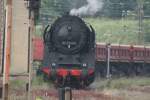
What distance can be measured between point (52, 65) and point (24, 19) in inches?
94.6

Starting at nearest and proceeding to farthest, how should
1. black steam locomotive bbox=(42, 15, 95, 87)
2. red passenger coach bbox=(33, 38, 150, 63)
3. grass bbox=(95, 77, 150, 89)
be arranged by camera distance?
black steam locomotive bbox=(42, 15, 95, 87), grass bbox=(95, 77, 150, 89), red passenger coach bbox=(33, 38, 150, 63)

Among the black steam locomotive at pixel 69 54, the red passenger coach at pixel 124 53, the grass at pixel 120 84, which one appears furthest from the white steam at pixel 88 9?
the black steam locomotive at pixel 69 54

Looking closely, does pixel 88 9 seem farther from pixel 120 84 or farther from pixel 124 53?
pixel 120 84

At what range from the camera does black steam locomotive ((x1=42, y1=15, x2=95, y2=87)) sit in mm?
22078

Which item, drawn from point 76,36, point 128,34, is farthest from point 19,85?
point 128,34

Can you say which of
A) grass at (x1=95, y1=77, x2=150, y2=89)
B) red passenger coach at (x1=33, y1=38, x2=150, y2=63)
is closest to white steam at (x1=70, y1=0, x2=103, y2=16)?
red passenger coach at (x1=33, y1=38, x2=150, y2=63)

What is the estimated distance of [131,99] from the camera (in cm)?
1789

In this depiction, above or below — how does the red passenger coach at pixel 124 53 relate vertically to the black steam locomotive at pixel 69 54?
below

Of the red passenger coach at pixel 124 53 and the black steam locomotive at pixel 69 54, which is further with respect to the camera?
the red passenger coach at pixel 124 53

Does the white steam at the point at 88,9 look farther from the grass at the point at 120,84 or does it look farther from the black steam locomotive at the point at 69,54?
the black steam locomotive at the point at 69,54

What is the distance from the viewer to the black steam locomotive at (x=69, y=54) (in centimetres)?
2208

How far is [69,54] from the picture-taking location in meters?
22.3

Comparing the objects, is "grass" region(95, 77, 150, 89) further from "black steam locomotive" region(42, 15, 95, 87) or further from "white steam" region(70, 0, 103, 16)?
"white steam" region(70, 0, 103, 16)

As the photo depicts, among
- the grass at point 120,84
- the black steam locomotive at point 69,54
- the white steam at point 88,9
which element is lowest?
the grass at point 120,84
